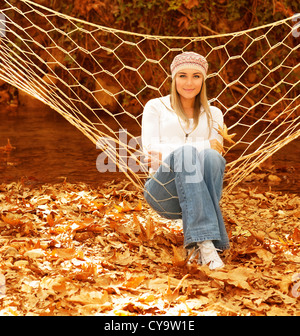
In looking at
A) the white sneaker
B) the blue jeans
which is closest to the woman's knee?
the blue jeans

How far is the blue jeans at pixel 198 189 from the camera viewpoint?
1.43 m

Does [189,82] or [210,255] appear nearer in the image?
[210,255]

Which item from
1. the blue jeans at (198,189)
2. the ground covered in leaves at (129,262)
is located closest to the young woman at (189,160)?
the blue jeans at (198,189)

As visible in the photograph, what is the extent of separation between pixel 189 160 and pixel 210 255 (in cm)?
29

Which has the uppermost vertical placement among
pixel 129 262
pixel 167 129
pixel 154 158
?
pixel 167 129

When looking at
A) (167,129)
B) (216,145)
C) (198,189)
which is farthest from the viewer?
(167,129)

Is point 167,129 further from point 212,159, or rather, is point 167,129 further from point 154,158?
point 212,159

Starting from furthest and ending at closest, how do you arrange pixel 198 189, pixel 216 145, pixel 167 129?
pixel 167 129 < pixel 216 145 < pixel 198 189

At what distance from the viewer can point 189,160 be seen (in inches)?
56.9

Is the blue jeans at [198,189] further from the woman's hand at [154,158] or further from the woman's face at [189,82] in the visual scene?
the woman's face at [189,82]

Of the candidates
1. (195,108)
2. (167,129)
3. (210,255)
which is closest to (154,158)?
(167,129)

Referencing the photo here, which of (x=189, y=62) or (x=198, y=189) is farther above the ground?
(x=189, y=62)

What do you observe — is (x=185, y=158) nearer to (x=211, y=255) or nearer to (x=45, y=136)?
(x=211, y=255)
